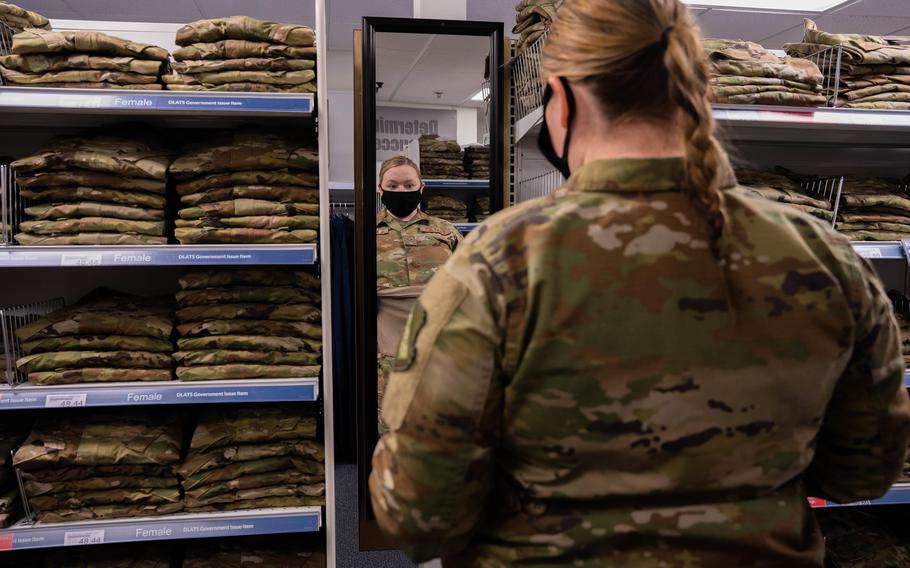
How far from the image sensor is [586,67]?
2.90 ft

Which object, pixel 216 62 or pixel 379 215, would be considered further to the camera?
pixel 379 215

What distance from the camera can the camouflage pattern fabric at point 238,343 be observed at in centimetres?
223

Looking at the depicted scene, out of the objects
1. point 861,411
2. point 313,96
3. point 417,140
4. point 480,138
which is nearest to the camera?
point 861,411

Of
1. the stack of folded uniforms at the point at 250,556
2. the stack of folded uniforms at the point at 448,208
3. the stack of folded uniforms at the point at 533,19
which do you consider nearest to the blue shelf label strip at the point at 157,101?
the stack of folded uniforms at the point at 533,19

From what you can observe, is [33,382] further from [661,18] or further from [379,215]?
[661,18]

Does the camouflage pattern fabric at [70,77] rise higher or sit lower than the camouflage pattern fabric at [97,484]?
higher

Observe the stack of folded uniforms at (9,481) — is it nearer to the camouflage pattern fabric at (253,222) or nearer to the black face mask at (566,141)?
the camouflage pattern fabric at (253,222)

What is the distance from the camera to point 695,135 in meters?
0.89

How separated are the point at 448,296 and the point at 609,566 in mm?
421

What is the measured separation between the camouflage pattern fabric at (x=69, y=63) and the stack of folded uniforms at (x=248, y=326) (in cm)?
71

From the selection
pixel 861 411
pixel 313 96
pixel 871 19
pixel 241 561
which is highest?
pixel 871 19

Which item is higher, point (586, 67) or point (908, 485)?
point (586, 67)

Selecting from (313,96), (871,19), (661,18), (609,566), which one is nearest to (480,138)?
(313,96)

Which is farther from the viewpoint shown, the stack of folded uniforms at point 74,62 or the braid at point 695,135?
the stack of folded uniforms at point 74,62
